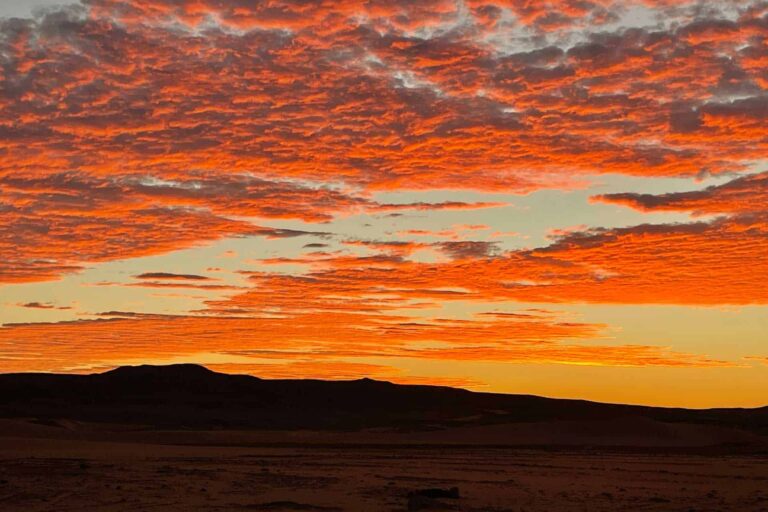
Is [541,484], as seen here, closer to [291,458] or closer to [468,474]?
[468,474]

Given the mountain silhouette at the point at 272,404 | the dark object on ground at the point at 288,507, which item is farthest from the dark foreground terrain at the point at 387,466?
the mountain silhouette at the point at 272,404

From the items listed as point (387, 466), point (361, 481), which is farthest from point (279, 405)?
point (361, 481)

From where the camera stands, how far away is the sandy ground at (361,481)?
21.2m

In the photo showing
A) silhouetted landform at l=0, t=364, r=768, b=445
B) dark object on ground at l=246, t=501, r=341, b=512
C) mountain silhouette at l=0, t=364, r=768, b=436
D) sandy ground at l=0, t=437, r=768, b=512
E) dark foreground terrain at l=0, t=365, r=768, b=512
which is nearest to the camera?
dark object on ground at l=246, t=501, r=341, b=512

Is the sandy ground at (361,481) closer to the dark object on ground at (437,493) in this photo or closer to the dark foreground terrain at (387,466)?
the dark foreground terrain at (387,466)

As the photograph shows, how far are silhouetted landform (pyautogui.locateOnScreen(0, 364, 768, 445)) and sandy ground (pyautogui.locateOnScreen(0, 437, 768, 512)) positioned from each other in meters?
38.8

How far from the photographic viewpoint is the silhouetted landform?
8956 cm

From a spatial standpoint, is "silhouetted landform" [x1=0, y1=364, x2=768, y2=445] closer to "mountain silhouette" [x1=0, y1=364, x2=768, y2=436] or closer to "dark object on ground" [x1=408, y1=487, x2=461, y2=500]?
"mountain silhouette" [x1=0, y1=364, x2=768, y2=436]

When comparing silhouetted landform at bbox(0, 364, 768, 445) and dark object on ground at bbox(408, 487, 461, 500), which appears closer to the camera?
dark object on ground at bbox(408, 487, 461, 500)

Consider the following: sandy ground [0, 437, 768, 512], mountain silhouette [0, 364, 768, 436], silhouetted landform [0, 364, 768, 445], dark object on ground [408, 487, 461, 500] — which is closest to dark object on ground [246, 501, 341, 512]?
sandy ground [0, 437, 768, 512]

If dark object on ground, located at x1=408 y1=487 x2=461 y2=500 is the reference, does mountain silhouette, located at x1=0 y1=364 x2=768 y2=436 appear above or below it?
above

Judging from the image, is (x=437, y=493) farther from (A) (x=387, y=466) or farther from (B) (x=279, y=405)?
(B) (x=279, y=405)

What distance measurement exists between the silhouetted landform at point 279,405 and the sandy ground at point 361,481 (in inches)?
1527

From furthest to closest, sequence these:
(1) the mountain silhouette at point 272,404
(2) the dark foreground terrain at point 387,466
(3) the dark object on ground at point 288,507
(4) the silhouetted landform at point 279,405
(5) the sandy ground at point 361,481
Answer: (1) the mountain silhouette at point 272,404, (4) the silhouetted landform at point 279,405, (2) the dark foreground terrain at point 387,466, (5) the sandy ground at point 361,481, (3) the dark object on ground at point 288,507
